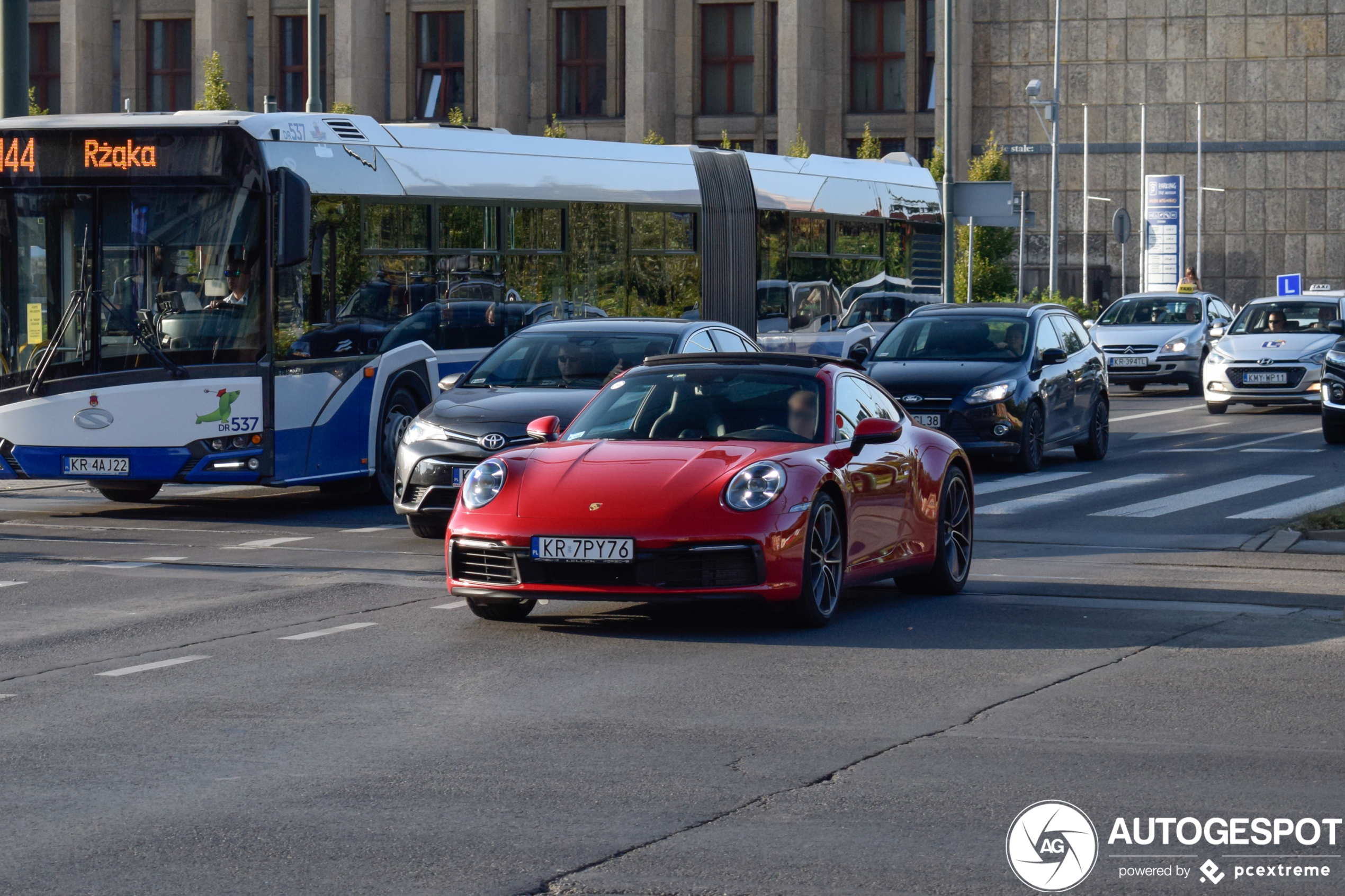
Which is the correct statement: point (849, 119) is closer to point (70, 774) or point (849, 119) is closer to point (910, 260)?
point (910, 260)

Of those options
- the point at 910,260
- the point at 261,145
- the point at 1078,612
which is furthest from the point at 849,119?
the point at 1078,612

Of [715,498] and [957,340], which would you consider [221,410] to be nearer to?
[715,498]

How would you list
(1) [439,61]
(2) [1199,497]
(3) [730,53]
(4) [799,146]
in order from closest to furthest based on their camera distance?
1. (2) [1199,497]
2. (4) [799,146]
3. (3) [730,53]
4. (1) [439,61]

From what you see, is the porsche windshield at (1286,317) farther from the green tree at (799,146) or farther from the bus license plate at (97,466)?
the green tree at (799,146)

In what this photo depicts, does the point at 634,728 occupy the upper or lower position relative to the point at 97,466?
lower

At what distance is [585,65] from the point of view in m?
75.0

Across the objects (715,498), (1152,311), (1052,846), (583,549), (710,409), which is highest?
(1152,311)

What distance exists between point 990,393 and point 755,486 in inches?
416

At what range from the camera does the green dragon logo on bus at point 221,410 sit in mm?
15742

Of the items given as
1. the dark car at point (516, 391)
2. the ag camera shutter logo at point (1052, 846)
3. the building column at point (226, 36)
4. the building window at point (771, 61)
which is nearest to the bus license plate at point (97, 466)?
the dark car at point (516, 391)

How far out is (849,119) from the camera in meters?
74.3

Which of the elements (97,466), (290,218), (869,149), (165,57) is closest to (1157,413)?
(290,218)

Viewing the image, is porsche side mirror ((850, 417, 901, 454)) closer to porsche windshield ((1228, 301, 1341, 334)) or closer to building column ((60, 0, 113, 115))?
porsche windshield ((1228, 301, 1341, 334))

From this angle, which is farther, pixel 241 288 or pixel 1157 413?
pixel 1157 413
